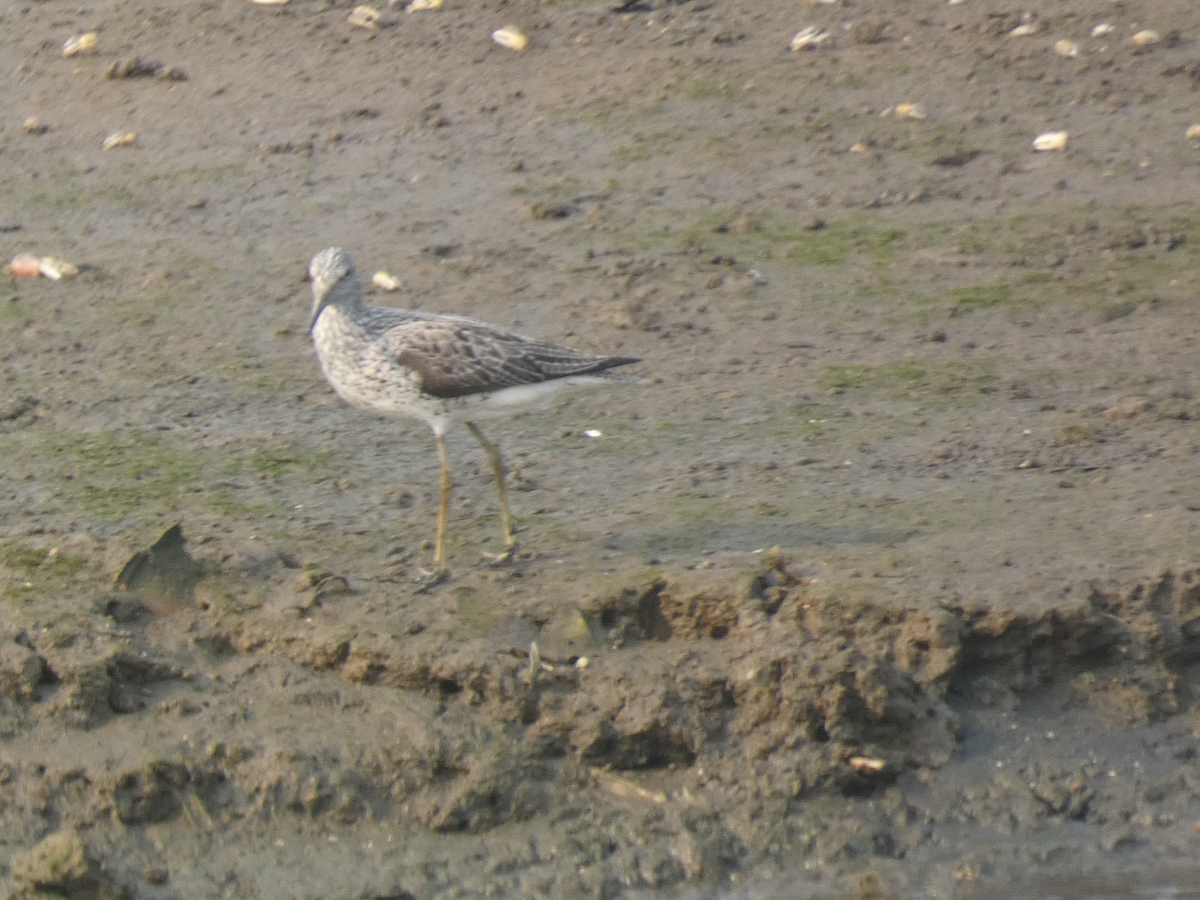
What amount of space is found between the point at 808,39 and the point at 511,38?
6.52ft

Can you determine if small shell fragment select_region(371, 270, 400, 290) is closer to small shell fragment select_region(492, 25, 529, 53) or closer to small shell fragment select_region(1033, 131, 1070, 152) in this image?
small shell fragment select_region(492, 25, 529, 53)

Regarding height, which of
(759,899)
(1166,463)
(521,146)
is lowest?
(759,899)

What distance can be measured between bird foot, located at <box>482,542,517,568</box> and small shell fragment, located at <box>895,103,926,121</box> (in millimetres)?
5242

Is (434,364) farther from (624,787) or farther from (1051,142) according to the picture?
(1051,142)

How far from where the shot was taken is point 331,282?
7062mm

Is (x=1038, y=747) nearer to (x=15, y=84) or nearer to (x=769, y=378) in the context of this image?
(x=769, y=378)

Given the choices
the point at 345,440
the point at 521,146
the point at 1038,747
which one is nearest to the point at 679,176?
the point at 521,146

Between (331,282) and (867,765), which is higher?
(331,282)

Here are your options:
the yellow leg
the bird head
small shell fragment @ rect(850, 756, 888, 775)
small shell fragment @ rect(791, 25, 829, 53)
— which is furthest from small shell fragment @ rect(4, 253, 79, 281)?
small shell fragment @ rect(850, 756, 888, 775)

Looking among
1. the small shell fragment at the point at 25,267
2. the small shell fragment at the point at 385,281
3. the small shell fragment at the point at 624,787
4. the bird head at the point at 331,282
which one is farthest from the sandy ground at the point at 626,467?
the bird head at the point at 331,282

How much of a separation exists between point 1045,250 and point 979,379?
1580 mm

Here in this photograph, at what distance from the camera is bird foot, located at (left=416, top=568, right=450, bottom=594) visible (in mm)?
6580

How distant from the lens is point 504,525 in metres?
7.00

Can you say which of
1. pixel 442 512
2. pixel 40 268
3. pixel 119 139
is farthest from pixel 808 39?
pixel 442 512
